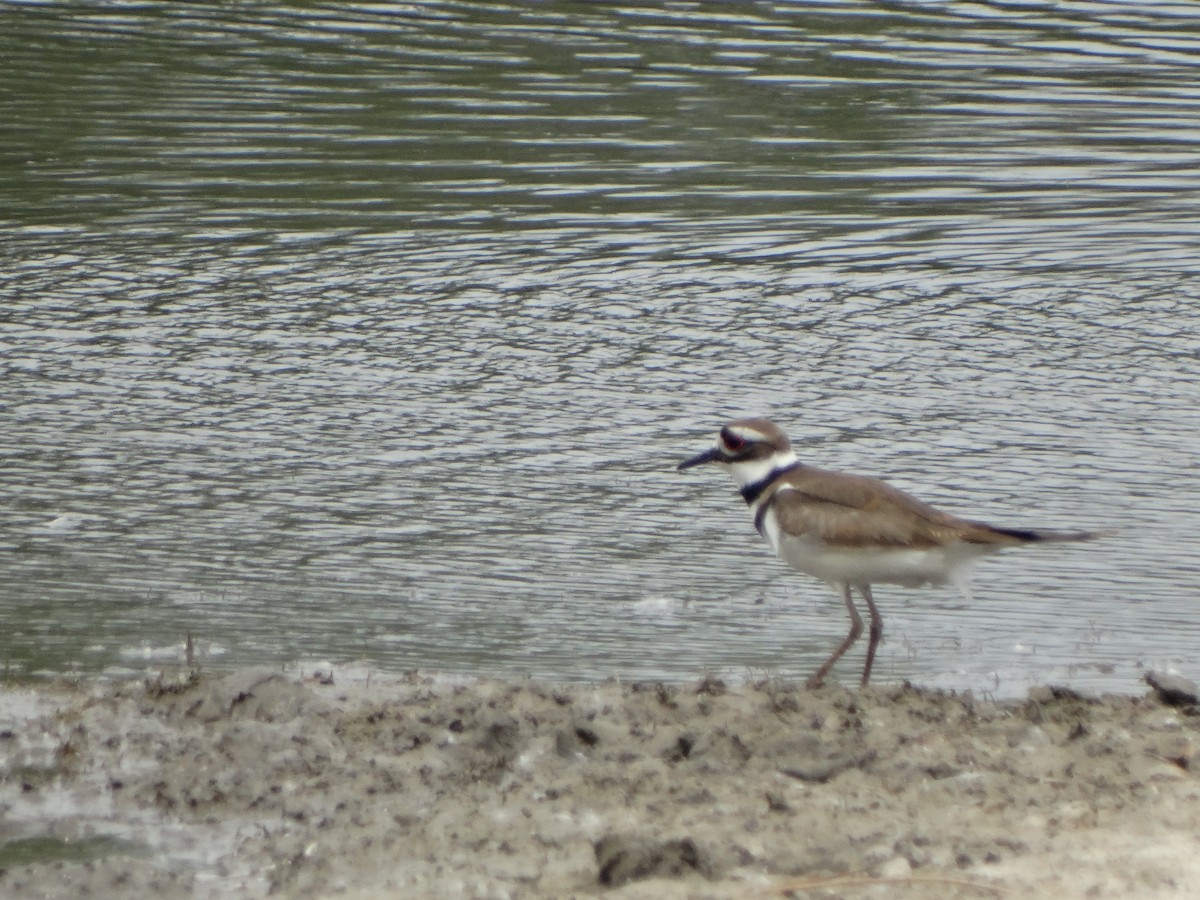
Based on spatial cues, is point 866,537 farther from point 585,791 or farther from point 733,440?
point 585,791

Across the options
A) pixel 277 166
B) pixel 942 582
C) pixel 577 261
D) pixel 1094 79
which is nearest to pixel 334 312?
pixel 577 261

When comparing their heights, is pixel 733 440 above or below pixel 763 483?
above

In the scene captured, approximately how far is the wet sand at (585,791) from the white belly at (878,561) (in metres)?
0.41

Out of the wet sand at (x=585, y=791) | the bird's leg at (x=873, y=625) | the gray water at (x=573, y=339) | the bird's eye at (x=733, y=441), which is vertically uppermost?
the bird's eye at (x=733, y=441)

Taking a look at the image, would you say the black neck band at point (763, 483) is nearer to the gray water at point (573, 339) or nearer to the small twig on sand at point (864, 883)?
the gray water at point (573, 339)

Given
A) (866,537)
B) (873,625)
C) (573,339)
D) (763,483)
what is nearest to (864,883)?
(866,537)

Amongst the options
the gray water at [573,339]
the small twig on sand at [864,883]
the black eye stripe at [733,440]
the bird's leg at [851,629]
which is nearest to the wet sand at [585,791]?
the small twig on sand at [864,883]

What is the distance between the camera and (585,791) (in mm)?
5301

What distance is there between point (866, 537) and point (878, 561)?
0.09 meters

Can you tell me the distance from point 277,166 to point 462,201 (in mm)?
1740

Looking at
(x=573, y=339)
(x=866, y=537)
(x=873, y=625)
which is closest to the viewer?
(x=866, y=537)

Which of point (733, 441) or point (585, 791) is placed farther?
point (733, 441)

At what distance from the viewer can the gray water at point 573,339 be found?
7.17 metres

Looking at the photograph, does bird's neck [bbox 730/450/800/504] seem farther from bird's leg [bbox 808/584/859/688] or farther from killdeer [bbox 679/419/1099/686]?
bird's leg [bbox 808/584/859/688]
